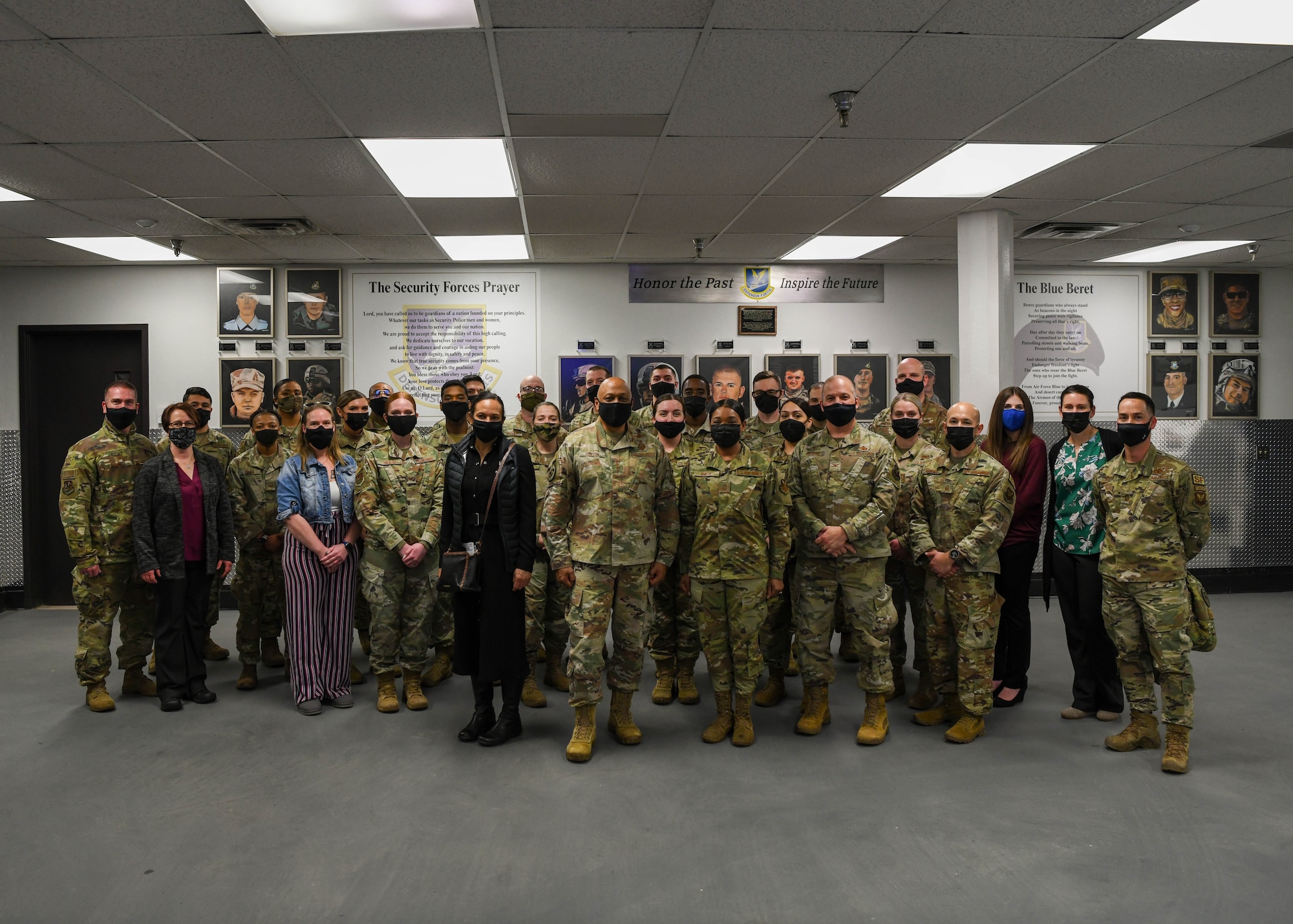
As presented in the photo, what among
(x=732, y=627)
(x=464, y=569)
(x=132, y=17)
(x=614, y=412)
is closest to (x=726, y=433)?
(x=614, y=412)

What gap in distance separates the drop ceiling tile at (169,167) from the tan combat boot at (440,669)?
3.40 m

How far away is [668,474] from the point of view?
13.1 feet

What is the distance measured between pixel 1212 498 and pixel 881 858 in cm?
734

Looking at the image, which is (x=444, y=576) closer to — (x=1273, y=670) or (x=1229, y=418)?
(x=1273, y=670)

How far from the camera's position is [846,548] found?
151 inches

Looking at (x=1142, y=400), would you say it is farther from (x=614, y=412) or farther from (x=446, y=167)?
(x=446, y=167)

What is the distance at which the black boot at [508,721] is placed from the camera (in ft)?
13.1

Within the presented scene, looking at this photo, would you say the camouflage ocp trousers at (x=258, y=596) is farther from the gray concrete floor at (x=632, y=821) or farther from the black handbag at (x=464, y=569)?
the black handbag at (x=464, y=569)

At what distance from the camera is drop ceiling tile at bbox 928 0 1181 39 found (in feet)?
9.71

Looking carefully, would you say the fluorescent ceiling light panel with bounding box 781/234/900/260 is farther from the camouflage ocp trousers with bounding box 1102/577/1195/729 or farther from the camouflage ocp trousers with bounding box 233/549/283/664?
the camouflage ocp trousers with bounding box 233/549/283/664

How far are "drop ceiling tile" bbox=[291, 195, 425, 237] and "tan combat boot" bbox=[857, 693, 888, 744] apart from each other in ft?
15.1

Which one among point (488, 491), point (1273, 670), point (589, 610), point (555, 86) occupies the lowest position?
point (1273, 670)

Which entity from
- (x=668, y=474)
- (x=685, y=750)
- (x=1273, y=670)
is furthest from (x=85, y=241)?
(x=1273, y=670)

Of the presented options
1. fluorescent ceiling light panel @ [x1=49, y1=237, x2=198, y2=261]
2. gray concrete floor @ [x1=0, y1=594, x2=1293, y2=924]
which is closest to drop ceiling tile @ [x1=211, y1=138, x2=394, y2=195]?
fluorescent ceiling light panel @ [x1=49, y1=237, x2=198, y2=261]
